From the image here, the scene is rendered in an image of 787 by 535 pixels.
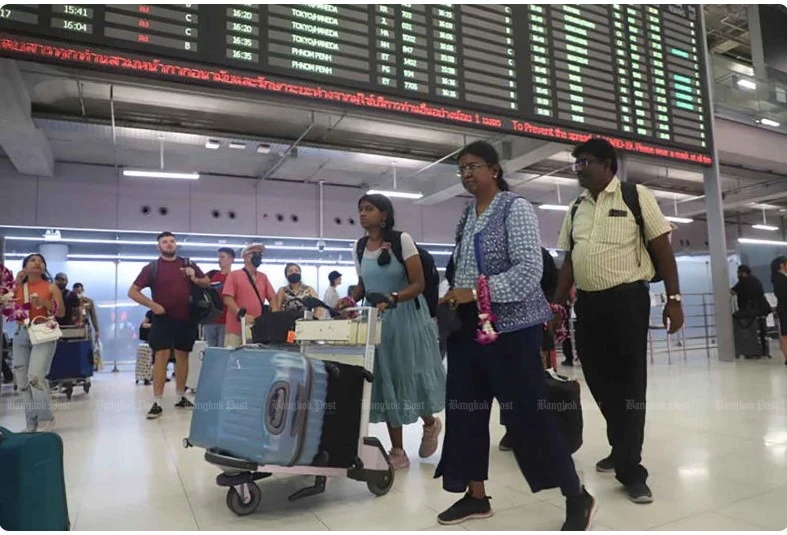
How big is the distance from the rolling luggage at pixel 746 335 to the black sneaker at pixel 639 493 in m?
6.89

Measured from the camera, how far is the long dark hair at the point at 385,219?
248 centimetres

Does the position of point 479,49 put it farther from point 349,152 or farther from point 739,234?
point 739,234

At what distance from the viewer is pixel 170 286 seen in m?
4.10

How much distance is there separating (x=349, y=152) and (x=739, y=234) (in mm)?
13849

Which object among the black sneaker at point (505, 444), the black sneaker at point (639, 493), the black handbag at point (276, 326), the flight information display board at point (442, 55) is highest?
the flight information display board at point (442, 55)

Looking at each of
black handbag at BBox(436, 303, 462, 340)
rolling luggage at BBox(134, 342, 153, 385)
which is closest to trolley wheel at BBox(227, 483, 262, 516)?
black handbag at BBox(436, 303, 462, 340)

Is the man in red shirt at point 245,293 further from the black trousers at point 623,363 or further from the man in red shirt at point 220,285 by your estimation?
the black trousers at point 623,363

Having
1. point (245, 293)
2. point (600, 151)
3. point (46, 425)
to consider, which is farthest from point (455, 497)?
point (46, 425)

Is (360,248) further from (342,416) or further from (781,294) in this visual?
(781,294)

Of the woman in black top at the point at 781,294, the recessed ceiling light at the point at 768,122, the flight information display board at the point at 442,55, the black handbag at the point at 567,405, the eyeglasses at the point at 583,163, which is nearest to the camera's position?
the eyeglasses at the point at 583,163

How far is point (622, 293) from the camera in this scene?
2094 millimetres

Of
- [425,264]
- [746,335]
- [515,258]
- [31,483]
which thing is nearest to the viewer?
[31,483]

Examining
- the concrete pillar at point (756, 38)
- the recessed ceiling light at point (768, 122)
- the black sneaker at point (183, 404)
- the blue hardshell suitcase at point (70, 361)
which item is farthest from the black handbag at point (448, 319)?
the recessed ceiling light at point (768, 122)

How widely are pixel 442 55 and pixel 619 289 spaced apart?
10.3ft
